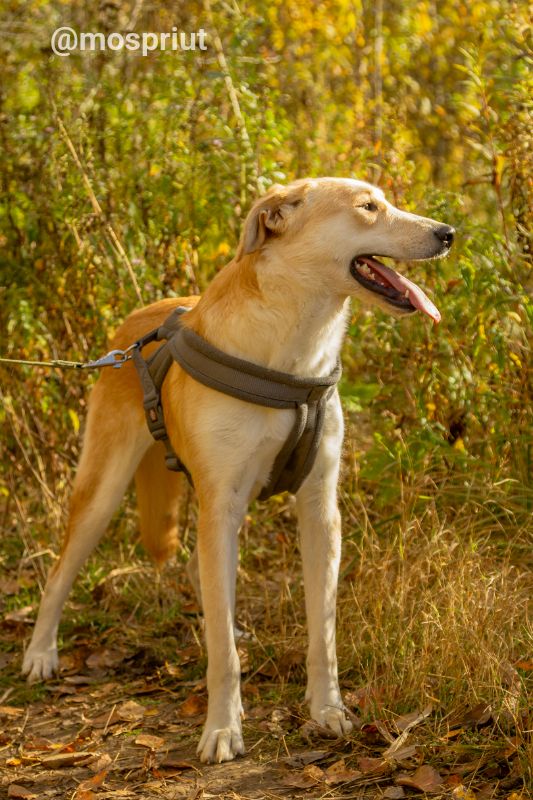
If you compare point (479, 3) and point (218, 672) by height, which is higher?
point (479, 3)

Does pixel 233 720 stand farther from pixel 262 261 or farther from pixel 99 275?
pixel 99 275

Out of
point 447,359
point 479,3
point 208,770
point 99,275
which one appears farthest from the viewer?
point 479,3

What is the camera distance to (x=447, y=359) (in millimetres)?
4855

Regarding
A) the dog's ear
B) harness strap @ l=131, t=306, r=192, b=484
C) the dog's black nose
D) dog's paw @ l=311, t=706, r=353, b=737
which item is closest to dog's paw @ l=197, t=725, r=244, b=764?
dog's paw @ l=311, t=706, r=353, b=737

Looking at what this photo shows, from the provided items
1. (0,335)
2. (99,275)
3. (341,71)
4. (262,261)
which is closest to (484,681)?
(262,261)

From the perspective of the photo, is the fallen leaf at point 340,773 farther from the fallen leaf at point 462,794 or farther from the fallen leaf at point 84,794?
the fallen leaf at point 84,794

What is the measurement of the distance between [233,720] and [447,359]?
203cm

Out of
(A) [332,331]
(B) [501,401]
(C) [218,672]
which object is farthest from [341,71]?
(C) [218,672]

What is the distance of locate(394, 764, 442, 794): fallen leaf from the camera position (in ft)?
10.00

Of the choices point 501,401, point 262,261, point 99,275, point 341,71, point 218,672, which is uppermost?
point 341,71

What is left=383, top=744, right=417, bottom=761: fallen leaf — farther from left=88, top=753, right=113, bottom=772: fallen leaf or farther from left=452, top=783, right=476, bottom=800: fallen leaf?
left=88, top=753, right=113, bottom=772: fallen leaf

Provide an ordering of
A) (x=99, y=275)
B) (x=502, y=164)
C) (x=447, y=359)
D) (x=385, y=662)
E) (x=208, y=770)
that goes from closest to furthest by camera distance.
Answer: (x=208, y=770), (x=385, y=662), (x=502, y=164), (x=447, y=359), (x=99, y=275)

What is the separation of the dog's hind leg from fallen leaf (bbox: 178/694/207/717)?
0.71 m

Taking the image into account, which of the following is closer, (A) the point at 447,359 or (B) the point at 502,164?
(B) the point at 502,164
